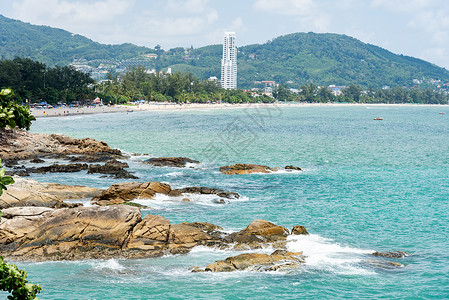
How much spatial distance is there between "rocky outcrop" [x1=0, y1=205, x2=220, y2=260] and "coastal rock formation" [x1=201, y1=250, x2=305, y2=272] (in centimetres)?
252

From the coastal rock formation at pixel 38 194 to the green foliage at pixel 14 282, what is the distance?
57.8 ft

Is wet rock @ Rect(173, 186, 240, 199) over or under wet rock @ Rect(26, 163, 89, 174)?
under

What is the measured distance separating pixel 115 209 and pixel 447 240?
1640 centimetres

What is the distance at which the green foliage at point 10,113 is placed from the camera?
7.86 metres

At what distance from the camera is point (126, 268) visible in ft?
64.2

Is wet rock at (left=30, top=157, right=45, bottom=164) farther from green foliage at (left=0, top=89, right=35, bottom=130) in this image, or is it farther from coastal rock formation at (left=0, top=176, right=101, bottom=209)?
green foliage at (left=0, top=89, right=35, bottom=130)

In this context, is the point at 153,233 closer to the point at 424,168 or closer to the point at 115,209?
the point at 115,209

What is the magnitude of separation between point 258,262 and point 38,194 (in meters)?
14.0

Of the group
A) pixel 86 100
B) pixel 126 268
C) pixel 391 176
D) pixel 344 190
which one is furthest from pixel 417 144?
pixel 86 100

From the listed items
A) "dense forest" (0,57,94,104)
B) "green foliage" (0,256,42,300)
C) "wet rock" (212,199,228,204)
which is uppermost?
"dense forest" (0,57,94,104)

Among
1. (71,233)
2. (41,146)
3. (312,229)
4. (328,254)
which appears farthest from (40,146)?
(328,254)

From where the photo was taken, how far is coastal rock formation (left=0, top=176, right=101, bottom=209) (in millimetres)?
25484

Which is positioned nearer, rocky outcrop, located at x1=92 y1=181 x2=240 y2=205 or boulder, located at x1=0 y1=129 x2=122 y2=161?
rocky outcrop, located at x1=92 y1=181 x2=240 y2=205

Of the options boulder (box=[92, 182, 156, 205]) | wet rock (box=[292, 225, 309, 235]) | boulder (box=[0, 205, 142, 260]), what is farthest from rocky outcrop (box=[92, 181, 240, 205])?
wet rock (box=[292, 225, 309, 235])
